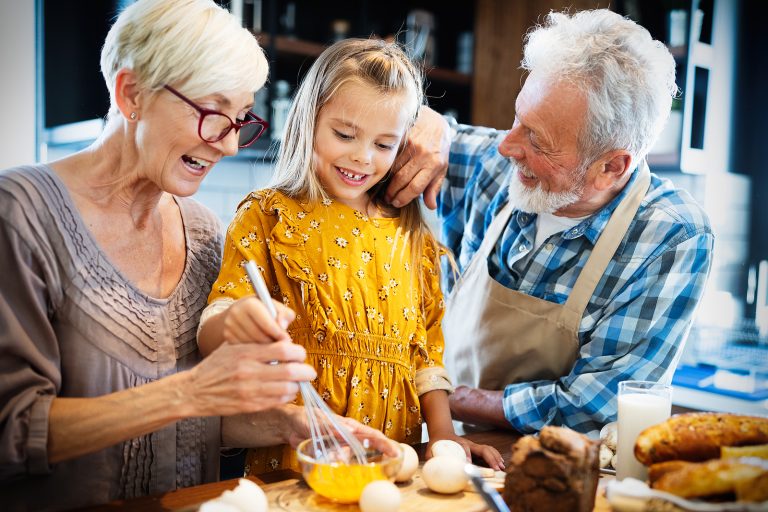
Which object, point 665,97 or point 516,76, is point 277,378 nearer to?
point 665,97

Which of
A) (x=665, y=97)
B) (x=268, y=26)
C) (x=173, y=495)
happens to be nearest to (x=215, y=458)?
(x=173, y=495)

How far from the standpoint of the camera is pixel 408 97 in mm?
1569

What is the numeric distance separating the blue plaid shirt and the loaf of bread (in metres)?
0.60

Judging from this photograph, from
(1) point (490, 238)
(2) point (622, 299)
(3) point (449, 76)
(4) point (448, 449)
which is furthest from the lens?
(3) point (449, 76)

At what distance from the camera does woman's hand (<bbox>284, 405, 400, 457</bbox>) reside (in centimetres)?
119

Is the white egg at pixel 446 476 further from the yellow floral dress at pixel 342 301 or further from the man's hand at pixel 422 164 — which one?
the man's hand at pixel 422 164

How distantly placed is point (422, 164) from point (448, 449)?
71 centimetres

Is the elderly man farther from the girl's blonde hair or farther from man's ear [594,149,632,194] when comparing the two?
the girl's blonde hair

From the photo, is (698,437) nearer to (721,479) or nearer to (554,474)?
(721,479)

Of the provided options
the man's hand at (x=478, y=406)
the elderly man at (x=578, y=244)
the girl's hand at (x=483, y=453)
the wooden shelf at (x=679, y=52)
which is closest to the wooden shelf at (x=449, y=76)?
the wooden shelf at (x=679, y=52)

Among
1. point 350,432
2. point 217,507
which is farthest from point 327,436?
point 217,507

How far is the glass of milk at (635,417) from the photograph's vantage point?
4.06ft

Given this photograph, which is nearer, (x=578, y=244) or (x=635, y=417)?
(x=635, y=417)

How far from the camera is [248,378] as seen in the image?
3.65ft
